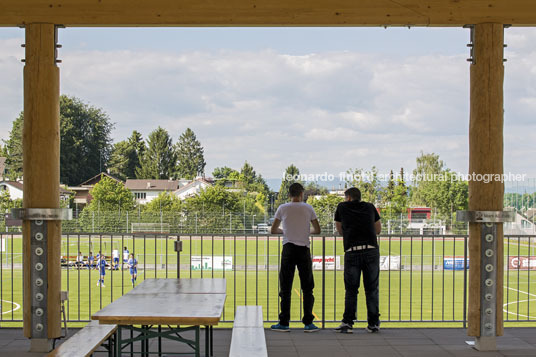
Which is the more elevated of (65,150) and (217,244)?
(65,150)

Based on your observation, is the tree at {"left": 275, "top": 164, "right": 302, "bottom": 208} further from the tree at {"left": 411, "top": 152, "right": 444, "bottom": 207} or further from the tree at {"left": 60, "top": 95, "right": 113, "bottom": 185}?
the tree at {"left": 60, "top": 95, "right": 113, "bottom": 185}

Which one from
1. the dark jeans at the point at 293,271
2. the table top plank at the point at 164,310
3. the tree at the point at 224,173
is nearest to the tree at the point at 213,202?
the tree at the point at 224,173

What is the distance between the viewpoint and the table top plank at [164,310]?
292cm

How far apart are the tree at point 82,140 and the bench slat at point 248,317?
6598cm

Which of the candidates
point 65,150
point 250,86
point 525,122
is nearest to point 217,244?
point 65,150

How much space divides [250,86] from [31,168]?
11157 cm

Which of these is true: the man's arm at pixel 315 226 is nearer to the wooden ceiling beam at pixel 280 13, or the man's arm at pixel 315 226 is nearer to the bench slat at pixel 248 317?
the bench slat at pixel 248 317

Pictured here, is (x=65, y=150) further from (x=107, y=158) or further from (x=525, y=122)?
(x=525, y=122)

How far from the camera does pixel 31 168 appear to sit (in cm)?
438

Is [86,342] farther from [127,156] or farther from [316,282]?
[127,156]

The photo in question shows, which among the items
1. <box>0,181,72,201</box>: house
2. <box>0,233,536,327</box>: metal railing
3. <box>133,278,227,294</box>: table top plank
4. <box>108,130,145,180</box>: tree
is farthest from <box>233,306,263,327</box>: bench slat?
<box>108,130,145,180</box>: tree

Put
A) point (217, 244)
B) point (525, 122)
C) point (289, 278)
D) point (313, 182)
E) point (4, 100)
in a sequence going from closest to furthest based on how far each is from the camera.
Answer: point (289, 278) → point (217, 244) → point (313, 182) → point (4, 100) → point (525, 122)

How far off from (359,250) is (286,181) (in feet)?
255

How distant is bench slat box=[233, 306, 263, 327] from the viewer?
3.87 metres
